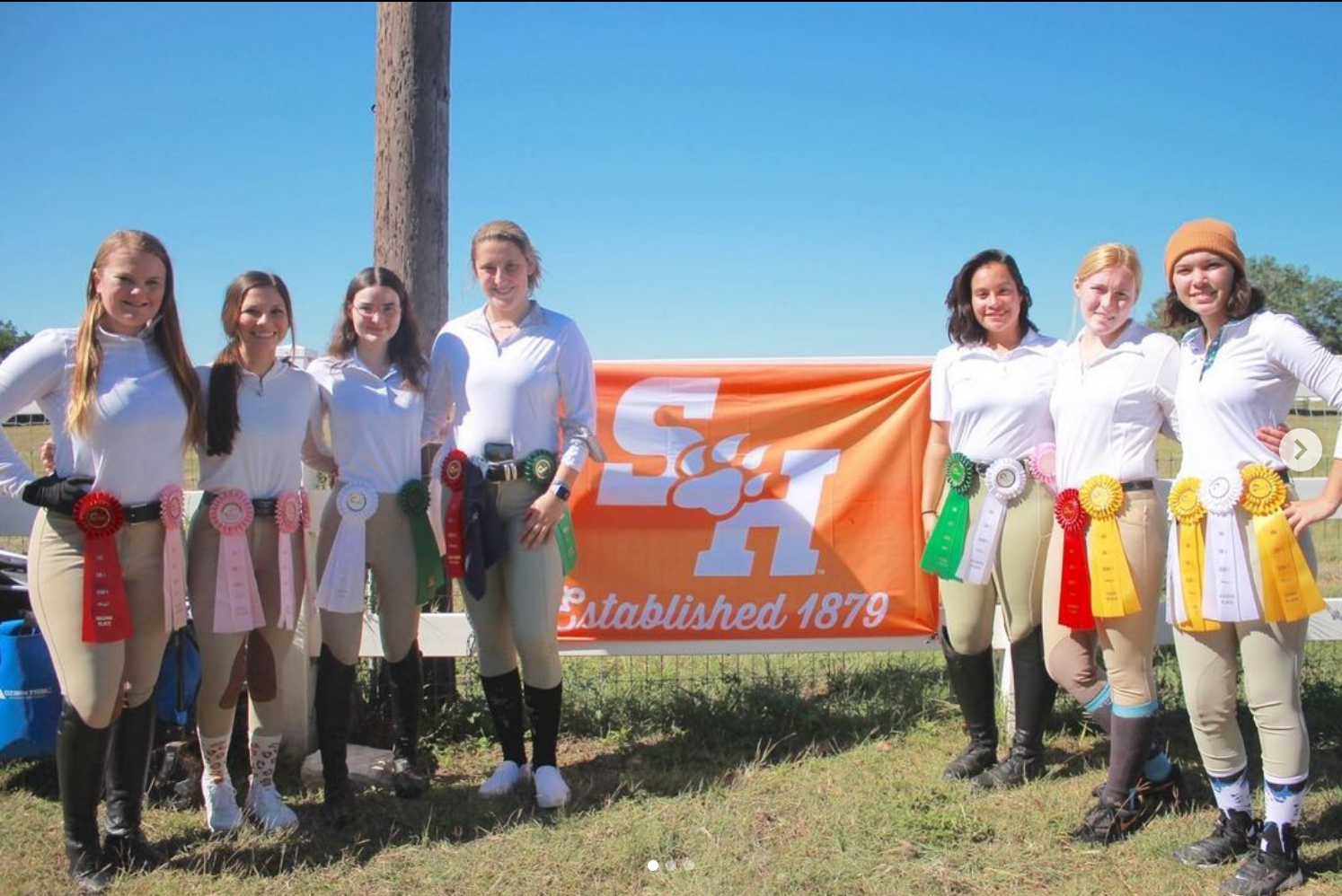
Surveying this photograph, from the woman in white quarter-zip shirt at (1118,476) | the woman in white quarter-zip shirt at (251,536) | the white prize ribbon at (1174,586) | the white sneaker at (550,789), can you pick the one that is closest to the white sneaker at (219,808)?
the woman in white quarter-zip shirt at (251,536)

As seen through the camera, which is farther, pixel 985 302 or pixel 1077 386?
pixel 985 302

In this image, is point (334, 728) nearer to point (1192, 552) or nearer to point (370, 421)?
point (370, 421)

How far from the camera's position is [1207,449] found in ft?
9.45

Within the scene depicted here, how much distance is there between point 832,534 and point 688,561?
0.63 m

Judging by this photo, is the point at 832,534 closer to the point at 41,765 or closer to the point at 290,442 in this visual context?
the point at 290,442

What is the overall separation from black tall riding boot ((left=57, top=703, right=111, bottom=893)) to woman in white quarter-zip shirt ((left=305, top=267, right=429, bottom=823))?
679mm

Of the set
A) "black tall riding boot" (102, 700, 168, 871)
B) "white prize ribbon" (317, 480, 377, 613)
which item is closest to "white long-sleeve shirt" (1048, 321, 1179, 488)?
"white prize ribbon" (317, 480, 377, 613)

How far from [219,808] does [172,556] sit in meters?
0.96

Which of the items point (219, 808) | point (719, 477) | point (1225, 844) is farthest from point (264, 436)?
point (1225, 844)

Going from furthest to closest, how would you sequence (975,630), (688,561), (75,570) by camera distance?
(688,561)
(975,630)
(75,570)

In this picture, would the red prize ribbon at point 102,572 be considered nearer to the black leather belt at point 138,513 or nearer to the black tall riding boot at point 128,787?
the black leather belt at point 138,513

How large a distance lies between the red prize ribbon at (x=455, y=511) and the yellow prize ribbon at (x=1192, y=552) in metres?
2.24

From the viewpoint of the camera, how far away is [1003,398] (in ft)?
11.4

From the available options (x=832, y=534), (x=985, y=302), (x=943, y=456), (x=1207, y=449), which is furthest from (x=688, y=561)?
(x=1207, y=449)
